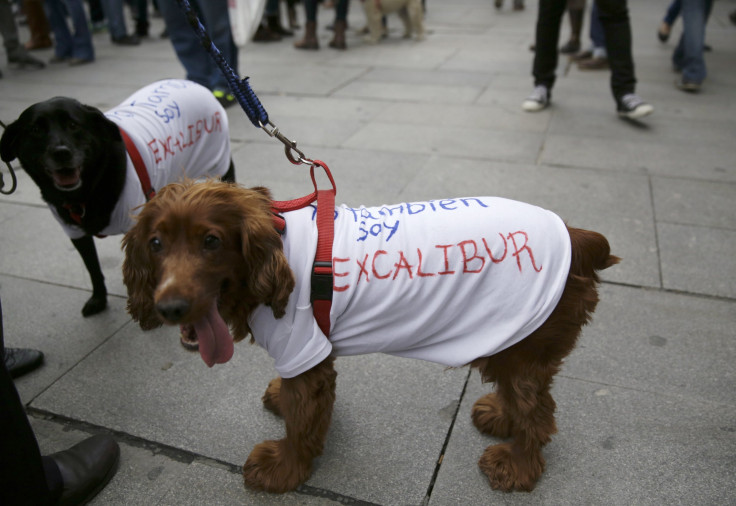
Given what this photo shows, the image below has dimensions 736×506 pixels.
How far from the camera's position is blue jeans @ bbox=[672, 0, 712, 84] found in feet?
21.3

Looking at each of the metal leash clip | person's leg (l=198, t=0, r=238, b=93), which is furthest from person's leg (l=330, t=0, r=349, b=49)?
the metal leash clip

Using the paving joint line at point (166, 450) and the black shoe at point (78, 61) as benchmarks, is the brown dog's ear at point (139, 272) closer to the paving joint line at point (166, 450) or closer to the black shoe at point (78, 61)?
the paving joint line at point (166, 450)

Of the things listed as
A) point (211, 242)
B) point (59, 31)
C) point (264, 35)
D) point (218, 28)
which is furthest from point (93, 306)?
point (264, 35)

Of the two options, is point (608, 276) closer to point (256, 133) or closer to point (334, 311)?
point (334, 311)

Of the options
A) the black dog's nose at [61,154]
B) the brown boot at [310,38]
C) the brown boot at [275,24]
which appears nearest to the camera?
the black dog's nose at [61,154]

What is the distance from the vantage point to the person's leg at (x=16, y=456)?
1874 mm

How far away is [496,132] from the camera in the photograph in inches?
229

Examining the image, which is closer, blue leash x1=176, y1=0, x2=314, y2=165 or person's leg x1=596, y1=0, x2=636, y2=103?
blue leash x1=176, y1=0, x2=314, y2=165

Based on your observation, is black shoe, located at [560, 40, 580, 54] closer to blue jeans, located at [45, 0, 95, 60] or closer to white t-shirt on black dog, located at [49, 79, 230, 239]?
white t-shirt on black dog, located at [49, 79, 230, 239]

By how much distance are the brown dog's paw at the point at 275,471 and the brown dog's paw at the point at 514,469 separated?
2.41 feet

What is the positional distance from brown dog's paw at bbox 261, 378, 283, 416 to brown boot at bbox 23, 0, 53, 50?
10536 mm

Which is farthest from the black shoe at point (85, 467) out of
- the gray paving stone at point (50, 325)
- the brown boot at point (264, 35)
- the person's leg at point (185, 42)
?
the brown boot at point (264, 35)

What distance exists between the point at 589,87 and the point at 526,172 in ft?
9.95

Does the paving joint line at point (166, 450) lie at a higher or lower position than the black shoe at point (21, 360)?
lower
